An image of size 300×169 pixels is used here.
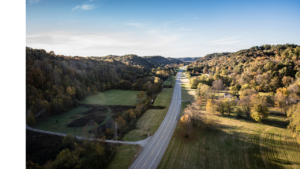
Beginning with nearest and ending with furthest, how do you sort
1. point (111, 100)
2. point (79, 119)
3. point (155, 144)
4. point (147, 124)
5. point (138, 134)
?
point (155, 144), point (138, 134), point (147, 124), point (79, 119), point (111, 100)

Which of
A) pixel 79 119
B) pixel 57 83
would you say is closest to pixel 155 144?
pixel 79 119

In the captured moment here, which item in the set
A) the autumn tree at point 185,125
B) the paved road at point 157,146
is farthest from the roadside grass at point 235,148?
the autumn tree at point 185,125

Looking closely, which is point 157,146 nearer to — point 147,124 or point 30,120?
point 147,124

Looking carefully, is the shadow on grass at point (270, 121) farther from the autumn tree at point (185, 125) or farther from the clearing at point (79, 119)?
the clearing at point (79, 119)

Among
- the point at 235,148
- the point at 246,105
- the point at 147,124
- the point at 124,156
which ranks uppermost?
the point at 246,105

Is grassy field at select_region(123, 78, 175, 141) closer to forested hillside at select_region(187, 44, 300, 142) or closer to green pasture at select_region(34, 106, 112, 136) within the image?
green pasture at select_region(34, 106, 112, 136)

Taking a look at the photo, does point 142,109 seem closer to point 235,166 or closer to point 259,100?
point 235,166
